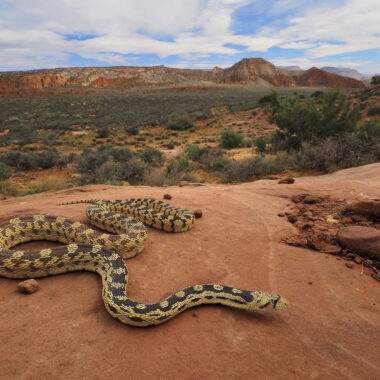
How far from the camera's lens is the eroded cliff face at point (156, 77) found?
92.9 metres

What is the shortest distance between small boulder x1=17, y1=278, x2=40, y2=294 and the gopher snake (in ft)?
1.12

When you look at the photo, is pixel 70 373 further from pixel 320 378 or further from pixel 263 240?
pixel 263 240

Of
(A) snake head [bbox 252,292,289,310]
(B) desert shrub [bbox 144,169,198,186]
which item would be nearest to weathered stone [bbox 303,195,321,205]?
(A) snake head [bbox 252,292,289,310]

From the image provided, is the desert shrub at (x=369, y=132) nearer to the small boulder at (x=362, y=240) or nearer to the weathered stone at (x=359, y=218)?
the weathered stone at (x=359, y=218)

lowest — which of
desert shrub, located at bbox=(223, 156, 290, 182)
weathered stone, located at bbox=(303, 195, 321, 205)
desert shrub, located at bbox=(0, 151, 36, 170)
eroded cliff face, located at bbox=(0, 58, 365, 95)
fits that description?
desert shrub, located at bbox=(0, 151, 36, 170)

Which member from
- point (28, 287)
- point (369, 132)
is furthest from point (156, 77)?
point (28, 287)

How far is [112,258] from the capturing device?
4238 mm

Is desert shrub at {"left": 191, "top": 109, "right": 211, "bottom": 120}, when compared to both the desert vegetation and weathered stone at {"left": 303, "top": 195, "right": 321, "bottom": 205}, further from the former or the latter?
weathered stone at {"left": 303, "top": 195, "right": 321, "bottom": 205}

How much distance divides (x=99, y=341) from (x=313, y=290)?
114 inches

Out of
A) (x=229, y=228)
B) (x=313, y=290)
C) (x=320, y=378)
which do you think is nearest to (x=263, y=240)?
(x=229, y=228)

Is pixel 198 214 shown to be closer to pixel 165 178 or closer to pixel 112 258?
pixel 112 258

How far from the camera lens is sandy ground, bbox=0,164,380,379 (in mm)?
2633

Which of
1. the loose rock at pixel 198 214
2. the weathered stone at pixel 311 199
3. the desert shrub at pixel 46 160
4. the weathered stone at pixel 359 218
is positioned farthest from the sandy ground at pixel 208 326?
the desert shrub at pixel 46 160

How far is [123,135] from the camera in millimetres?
31438
